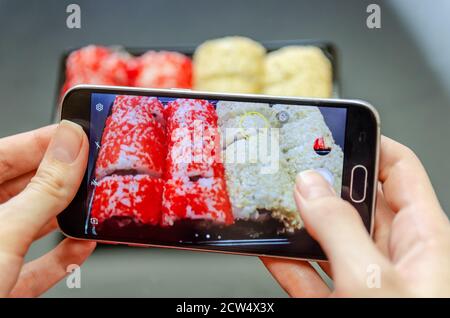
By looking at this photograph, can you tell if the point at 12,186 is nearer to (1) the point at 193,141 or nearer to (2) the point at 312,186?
(1) the point at 193,141

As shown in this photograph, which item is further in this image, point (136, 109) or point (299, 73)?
point (299, 73)

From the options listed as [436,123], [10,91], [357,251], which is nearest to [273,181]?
[357,251]

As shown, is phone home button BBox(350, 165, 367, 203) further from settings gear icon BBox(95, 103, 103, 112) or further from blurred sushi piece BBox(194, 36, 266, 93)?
blurred sushi piece BBox(194, 36, 266, 93)

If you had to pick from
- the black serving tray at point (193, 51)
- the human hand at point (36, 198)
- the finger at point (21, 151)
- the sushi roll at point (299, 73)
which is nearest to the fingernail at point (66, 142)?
the human hand at point (36, 198)

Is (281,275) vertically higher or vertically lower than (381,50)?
lower

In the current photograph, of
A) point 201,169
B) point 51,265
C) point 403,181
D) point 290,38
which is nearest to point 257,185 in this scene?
point 201,169

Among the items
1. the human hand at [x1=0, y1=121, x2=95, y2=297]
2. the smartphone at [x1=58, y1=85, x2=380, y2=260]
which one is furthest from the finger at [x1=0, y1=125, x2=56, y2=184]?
the smartphone at [x1=58, y1=85, x2=380, y2=260]

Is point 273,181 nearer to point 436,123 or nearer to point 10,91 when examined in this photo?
point 436,123
